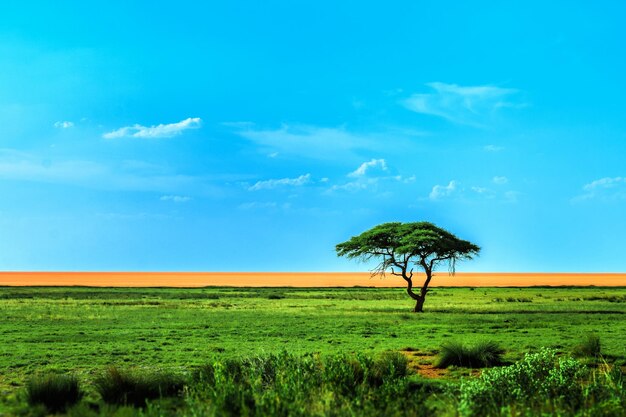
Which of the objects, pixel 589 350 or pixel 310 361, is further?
pixel 589 350

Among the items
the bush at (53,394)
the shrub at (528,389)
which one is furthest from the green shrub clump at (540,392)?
the bush at (53,394)

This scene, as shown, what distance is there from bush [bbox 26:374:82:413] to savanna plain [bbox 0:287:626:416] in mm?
32

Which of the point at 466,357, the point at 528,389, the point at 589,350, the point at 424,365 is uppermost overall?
the point at 528,389

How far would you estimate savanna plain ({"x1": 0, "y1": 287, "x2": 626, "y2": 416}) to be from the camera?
1284 cm

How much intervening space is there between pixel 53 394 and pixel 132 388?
1766mm

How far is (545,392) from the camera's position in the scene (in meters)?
14.3

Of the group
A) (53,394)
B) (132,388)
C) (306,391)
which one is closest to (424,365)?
(306,391)

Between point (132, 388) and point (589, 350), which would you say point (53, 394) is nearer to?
point (132, 388)

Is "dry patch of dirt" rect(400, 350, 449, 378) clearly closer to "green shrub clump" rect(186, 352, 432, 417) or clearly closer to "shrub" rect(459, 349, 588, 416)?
"green shrub clump" rect(186, 352, 432, 417)

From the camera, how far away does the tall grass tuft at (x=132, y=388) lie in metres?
15.1

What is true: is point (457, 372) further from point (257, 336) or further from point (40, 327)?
point (40, 327)

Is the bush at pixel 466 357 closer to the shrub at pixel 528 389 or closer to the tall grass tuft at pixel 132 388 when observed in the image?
the shrub at pixel 528 389

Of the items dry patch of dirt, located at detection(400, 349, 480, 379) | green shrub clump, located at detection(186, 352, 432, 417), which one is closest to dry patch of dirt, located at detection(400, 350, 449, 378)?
dry patch of dirt, located at detection(400, 349, 480, 379)

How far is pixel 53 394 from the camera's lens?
1478 centimetres
